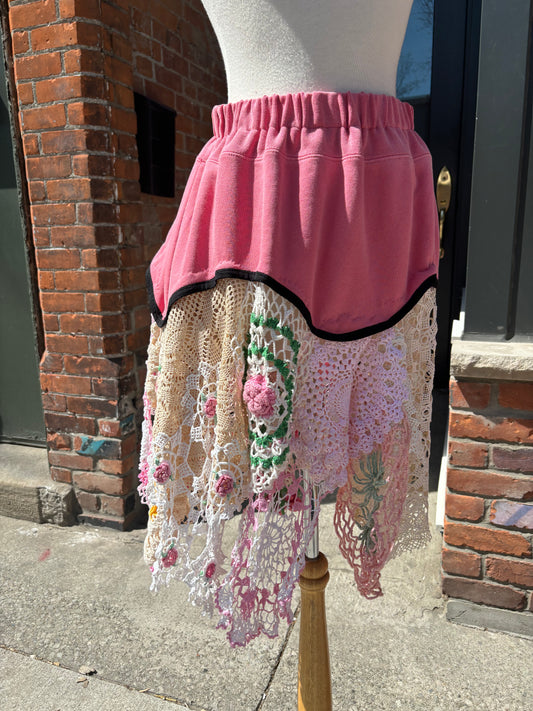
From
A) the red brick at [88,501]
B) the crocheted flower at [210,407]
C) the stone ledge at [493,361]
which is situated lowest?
the red brick at [88,501]

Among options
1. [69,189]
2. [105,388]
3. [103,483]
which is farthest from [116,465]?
[69,189]

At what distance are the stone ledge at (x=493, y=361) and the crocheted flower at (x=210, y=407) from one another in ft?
3.33

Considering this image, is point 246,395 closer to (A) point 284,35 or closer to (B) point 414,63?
(A) point 284,35

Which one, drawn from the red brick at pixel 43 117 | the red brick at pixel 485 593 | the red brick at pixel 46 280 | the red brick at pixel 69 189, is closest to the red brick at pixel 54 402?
the red brick at pixel 46 280

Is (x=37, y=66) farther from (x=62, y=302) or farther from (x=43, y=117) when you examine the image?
(x=62, y=302)

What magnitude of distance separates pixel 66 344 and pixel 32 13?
1379mm

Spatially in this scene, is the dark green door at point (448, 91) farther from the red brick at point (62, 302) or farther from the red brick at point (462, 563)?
the red brick at point (62, 302)

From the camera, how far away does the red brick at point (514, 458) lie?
5.71ft

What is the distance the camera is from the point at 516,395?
5.64ft

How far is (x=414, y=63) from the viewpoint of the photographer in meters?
3.00

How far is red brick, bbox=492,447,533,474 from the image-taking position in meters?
1.74

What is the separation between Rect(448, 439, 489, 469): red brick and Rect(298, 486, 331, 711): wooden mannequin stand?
2.61ft

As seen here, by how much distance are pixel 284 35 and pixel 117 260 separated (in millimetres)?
1543

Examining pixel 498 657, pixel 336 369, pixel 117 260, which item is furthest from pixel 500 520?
pixel 117 260
